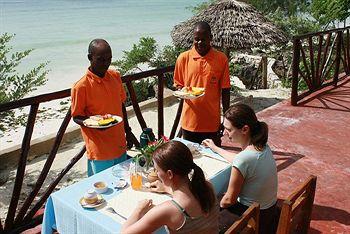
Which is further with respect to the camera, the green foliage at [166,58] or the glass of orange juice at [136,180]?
the green foliage at [166,58]

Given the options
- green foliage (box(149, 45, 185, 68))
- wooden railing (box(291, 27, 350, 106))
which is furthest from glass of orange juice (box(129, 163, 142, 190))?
green foliage (box(149, 45, 185, 68))

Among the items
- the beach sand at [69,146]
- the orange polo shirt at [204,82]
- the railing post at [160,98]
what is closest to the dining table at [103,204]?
the orange polo shirt at [204,82]

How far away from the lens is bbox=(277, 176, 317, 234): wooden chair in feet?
6.79

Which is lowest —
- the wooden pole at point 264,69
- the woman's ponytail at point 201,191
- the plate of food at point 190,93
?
the wooden pole at point 264,69

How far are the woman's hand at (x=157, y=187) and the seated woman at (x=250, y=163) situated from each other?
1.43 feet

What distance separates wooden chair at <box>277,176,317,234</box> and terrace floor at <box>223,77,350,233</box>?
975mm

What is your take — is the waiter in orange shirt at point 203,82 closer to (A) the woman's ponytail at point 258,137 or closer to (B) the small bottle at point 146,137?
(B) the small bottle at point 146,137

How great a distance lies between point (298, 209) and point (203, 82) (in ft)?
6.04

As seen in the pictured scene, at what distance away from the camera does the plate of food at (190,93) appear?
142 inches

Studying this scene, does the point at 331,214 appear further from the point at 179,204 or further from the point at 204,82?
the point at 179,204

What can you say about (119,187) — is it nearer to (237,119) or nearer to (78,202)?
(78,202)

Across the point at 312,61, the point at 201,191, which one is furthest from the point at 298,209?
the point at 312,61

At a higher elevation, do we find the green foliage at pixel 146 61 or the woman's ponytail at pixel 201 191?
the woman's ponytail at pixel 201 191

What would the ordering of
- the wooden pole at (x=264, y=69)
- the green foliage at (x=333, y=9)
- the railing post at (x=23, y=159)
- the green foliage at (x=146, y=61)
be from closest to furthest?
1. the railing post at (x=23, y=159)
2. the green foliage at (x=146, y=61)
3. the wooden pole at (x=264, y=69)
4. the green foliage at (x=333, y=9)
